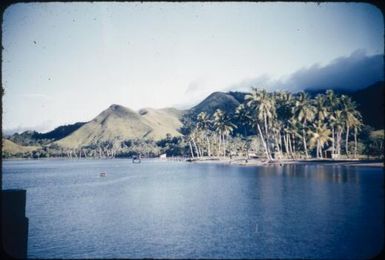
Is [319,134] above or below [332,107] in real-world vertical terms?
below

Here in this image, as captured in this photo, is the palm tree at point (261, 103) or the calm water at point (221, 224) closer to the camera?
the calm water at point (221, 224)

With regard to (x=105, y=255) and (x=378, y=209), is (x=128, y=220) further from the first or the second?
(x=378, y=209)

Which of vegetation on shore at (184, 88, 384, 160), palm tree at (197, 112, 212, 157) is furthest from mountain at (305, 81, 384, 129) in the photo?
palm tree at (197, 112, 212, 157)

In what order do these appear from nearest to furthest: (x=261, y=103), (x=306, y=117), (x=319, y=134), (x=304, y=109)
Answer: (x=319, y=134) < (x=306, y=117) < (x=304, y=109) < (x=261, y=103)

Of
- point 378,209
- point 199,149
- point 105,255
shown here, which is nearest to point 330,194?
point 378,209

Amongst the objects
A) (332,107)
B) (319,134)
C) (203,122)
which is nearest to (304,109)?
(332,107)

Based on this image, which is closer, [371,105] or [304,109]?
[304,109]

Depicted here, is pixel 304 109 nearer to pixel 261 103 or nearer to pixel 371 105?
pixel 261 103

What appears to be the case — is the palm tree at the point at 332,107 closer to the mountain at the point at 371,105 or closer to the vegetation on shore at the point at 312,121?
the vegetation on shore at the point at 312,121

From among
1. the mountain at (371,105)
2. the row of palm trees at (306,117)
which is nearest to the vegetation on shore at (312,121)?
the row of palm trees at (306,117)

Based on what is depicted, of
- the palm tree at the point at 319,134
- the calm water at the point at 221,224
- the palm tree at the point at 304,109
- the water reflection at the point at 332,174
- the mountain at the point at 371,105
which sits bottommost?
the calm water at the point at 221,224
